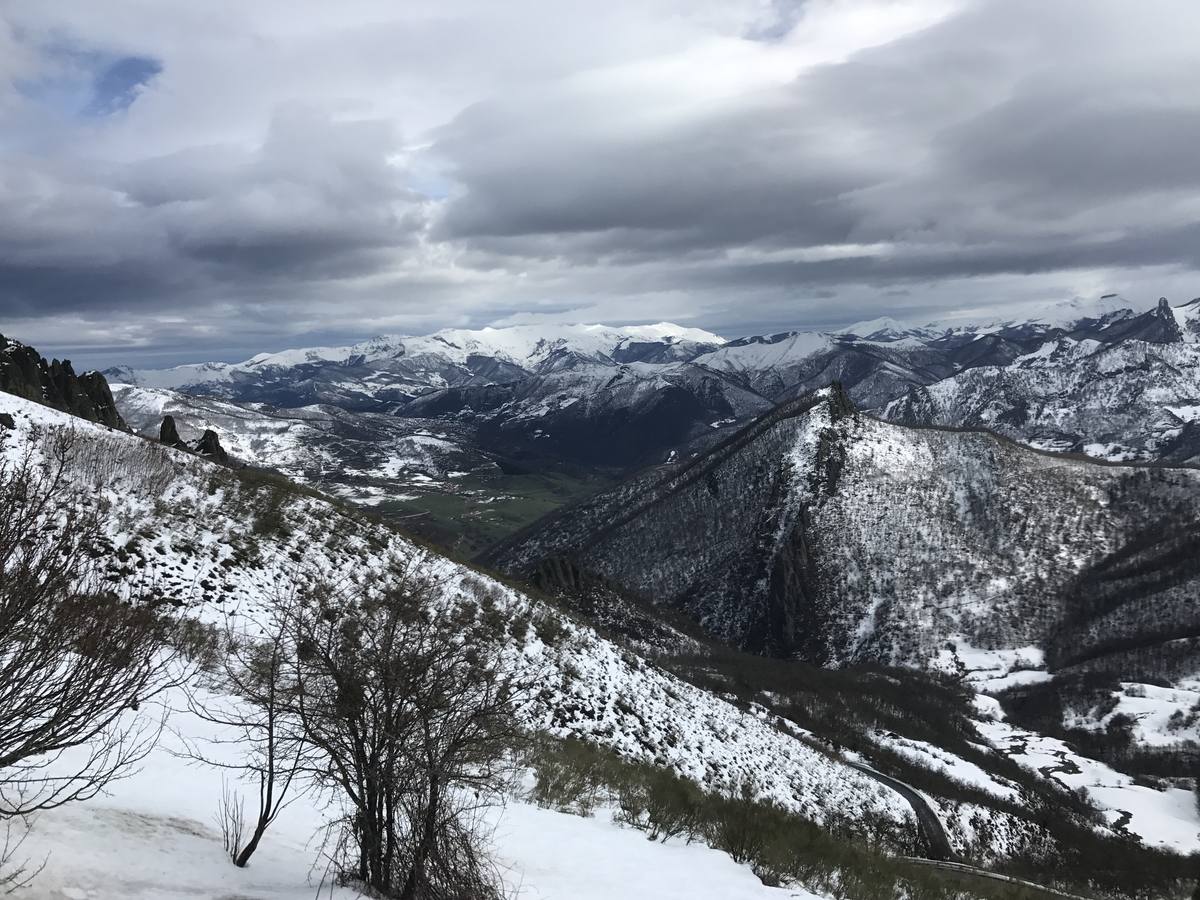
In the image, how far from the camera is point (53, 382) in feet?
195

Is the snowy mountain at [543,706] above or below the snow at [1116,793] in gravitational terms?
above

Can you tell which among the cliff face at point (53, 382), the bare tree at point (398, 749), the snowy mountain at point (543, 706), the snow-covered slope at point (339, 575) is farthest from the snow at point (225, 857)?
the cliff face at point (53, 382)

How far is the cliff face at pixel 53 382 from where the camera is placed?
53.8m

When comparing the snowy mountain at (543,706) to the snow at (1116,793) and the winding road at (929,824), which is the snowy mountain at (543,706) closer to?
the winding road at (929,824)

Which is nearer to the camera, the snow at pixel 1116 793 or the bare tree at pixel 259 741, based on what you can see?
the bare tree at pixel 259 741

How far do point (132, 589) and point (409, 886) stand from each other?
18994 millimetres

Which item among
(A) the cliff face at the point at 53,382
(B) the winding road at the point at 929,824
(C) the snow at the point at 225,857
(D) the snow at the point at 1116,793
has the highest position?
(A) the cliff face at the point at 53,382

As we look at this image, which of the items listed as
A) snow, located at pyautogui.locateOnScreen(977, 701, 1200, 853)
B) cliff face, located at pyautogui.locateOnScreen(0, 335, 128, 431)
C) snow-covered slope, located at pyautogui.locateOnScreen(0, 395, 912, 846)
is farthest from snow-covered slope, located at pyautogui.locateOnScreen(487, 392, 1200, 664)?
snow-covered slope, located at pyautogui.locateOnScreen(0, 395, 912, 846)

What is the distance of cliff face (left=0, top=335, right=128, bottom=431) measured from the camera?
5375cm

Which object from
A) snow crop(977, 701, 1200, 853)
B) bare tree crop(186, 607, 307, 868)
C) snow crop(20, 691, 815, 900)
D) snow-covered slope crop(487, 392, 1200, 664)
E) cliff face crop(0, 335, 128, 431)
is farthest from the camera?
snow-covered slope crop(487, 392, 1200, 664)

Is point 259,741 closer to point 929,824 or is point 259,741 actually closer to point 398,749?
point 398,749

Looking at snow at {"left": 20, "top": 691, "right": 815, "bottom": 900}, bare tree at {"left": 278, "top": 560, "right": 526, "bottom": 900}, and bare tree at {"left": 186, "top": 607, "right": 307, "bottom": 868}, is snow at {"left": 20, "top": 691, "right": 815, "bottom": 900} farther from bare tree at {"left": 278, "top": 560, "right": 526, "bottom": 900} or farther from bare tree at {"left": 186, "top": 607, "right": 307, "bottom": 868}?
bare tree at {"left": 278, "top": 560, "right": 526, "bottom": 900}

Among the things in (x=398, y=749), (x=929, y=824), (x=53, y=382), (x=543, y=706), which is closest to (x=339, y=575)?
(x=543, y=706)

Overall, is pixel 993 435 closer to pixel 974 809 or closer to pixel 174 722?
pixel 974 809
